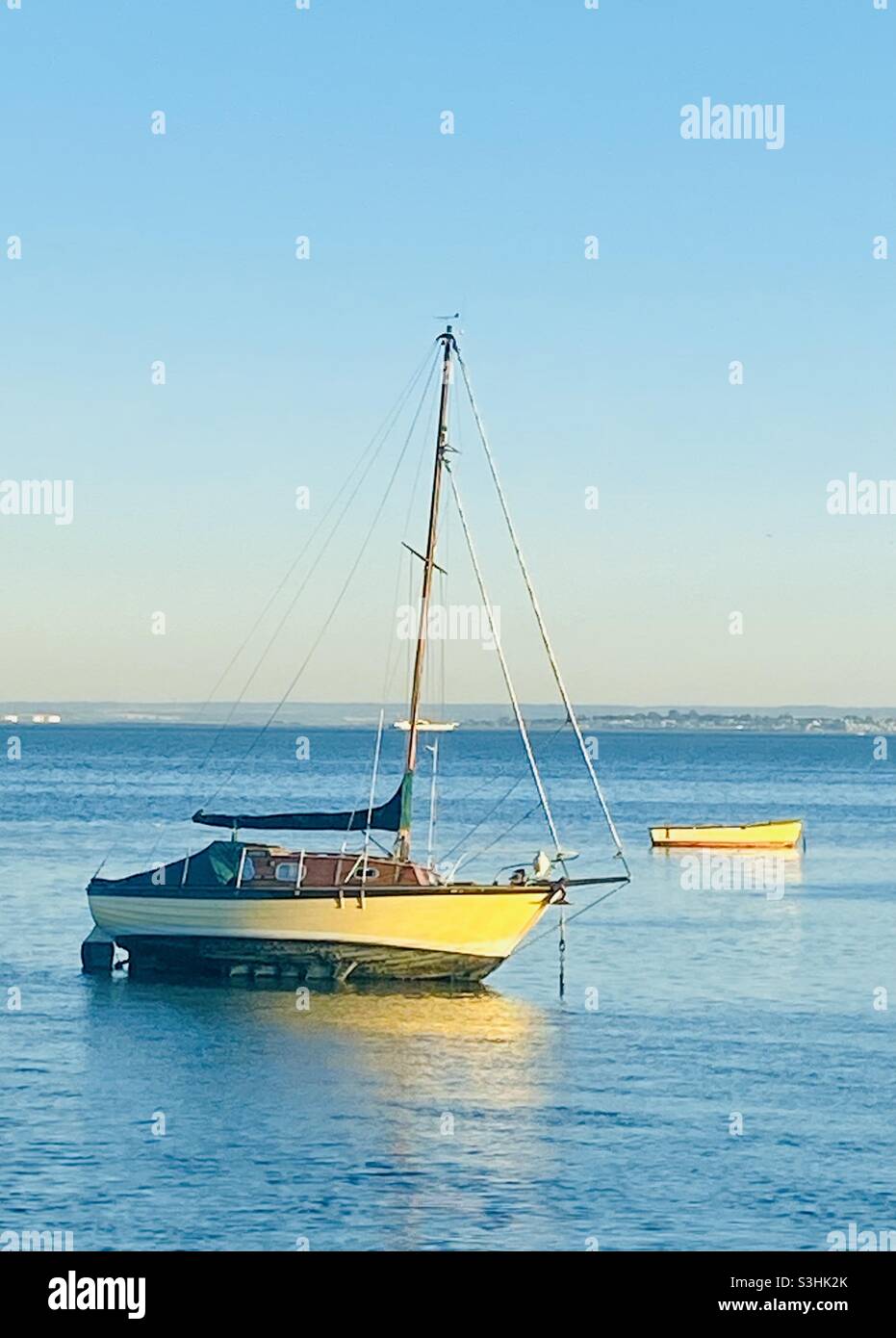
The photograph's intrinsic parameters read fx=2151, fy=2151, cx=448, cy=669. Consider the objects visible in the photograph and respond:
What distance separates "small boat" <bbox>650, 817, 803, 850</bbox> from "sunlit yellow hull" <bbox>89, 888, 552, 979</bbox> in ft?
158

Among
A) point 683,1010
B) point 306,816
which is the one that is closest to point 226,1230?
point 683,1010

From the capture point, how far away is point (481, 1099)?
3394 centimetres

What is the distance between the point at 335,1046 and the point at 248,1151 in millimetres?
8305

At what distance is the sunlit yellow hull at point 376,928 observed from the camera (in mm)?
44875

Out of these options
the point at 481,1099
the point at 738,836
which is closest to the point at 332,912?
the point at 481,1099

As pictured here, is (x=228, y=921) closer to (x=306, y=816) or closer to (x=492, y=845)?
(x=306, y=816)

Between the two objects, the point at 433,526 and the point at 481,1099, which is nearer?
the point at 481,1099

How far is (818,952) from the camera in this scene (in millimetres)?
54438

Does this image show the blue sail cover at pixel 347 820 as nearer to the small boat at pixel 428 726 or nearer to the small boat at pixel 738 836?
the small boat at pixel 428 726

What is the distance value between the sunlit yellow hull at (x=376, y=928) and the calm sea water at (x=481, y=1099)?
0.75 meters

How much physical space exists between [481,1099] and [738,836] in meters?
62.5

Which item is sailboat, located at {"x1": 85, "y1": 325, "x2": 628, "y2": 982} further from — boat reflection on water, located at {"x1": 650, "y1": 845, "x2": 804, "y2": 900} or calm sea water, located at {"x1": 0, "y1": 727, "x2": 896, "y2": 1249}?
boat reflection on water, located at {"x1": 650, "y1": 845, "x2": 804, "y2": 900}
